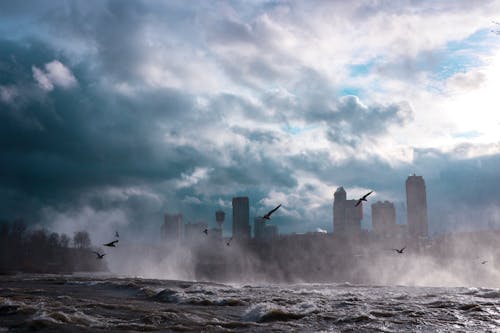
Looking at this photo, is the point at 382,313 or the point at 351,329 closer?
the point at 351,329

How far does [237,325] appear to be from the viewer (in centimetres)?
2806

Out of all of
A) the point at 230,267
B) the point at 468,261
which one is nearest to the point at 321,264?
the point at 230,267

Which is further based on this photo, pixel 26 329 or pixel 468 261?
pixel 468 261

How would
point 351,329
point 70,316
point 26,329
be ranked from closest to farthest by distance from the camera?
point 26,329, point 351,329, point 70,316

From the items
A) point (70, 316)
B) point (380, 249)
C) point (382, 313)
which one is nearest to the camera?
point (70, 316)

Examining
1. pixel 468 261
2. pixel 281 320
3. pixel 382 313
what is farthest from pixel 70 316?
pixel 468 261

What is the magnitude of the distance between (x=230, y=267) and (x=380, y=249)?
62.9 metres

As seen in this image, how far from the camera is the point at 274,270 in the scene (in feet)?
644

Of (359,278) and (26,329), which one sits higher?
(26,329)

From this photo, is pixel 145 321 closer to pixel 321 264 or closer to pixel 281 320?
pixel 281 320

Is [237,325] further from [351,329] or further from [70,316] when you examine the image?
[70,316]

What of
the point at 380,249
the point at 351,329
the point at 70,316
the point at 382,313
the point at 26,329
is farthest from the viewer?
the point at 380,249

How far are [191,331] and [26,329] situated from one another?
8.80 meters

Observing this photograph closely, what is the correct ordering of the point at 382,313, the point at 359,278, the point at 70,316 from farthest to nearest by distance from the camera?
the point at 359,278
the point at 382,313
the point at 70,316
